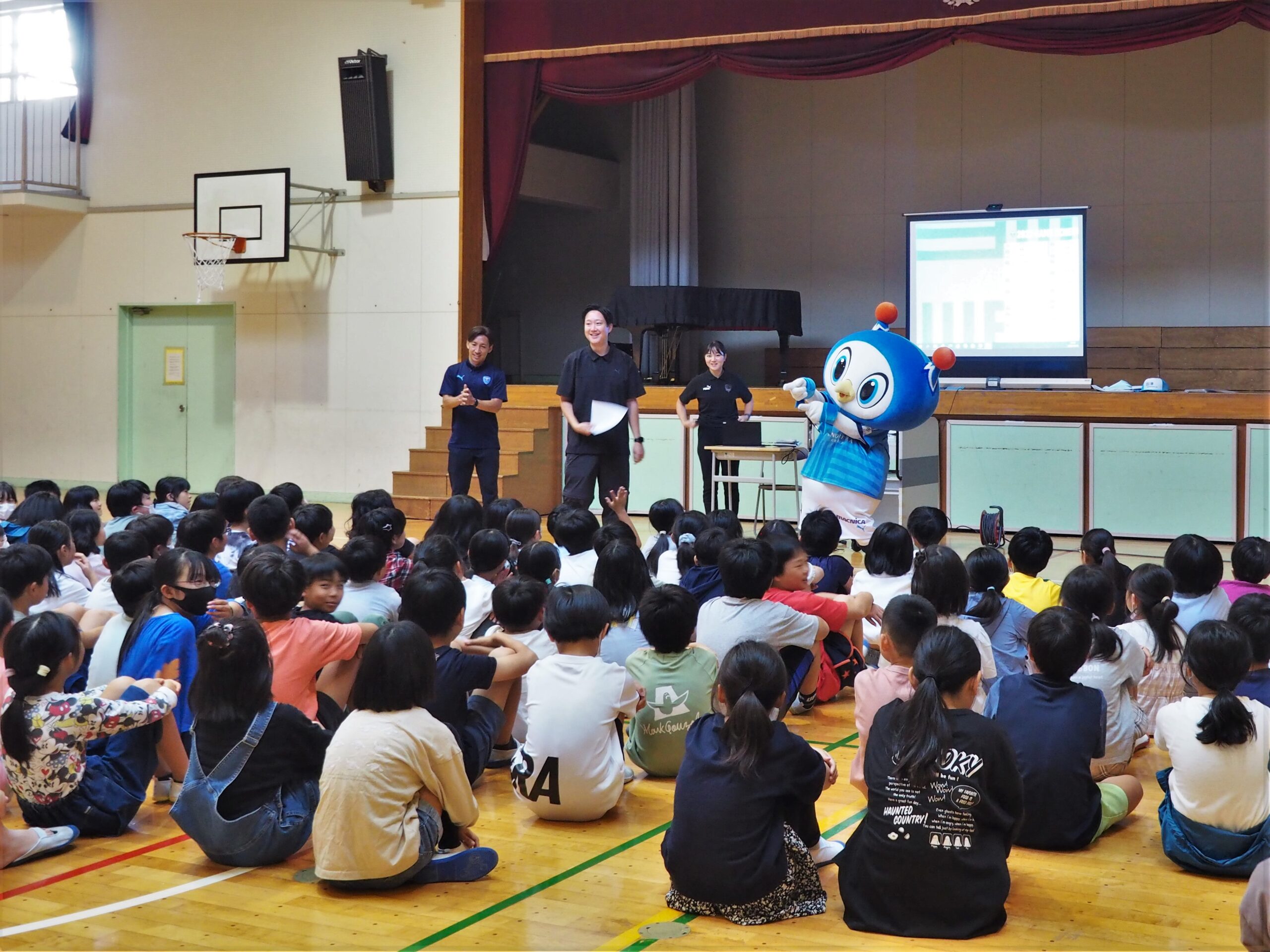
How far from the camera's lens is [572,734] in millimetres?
3197

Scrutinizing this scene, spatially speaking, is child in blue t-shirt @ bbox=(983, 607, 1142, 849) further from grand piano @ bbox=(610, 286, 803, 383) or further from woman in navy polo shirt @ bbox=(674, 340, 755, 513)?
grand piano @ bbox=(610, 286, 803, 383)

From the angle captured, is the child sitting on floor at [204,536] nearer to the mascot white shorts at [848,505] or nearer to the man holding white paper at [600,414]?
the man holding white paper at [600,414]

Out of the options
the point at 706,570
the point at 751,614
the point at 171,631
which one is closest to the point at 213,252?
the point at 706,570

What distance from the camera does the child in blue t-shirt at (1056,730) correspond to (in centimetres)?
298

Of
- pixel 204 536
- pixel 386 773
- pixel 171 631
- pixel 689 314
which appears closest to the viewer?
pixel 386 773

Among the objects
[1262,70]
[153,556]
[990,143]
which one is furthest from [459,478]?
[1262,70]

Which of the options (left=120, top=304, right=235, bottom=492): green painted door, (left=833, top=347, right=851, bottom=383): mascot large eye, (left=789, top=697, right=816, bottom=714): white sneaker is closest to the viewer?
(left=789, top=697, right=816, bottom=714): white sneaker

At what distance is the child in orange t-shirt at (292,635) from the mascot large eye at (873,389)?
11.4ft

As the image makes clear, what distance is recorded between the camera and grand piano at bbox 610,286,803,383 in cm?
1075

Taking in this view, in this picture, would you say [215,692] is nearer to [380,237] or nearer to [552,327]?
[380,237]

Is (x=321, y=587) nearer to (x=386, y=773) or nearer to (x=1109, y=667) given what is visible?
(x=386, y=773)

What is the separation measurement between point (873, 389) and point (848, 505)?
578 mm

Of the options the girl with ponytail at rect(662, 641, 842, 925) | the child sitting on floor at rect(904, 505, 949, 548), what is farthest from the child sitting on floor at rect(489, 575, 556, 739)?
the child sitting on floor at rect(904, 505, 949, 548)

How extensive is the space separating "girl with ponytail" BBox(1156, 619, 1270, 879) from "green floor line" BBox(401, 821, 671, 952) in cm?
124
